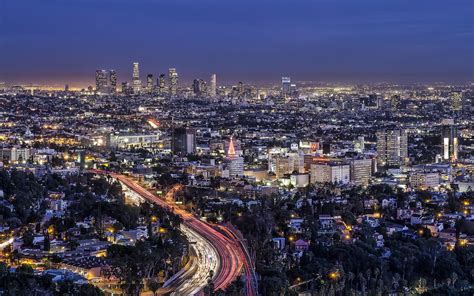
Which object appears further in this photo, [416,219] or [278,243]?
[416,219]

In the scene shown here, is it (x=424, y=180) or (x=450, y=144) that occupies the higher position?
(x=450, y=144)

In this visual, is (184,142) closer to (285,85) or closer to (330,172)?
(330,172)

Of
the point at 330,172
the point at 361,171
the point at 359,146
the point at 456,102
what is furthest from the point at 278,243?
the point at 456,102

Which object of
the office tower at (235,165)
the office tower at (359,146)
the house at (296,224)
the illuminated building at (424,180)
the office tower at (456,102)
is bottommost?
the house at (296,224)

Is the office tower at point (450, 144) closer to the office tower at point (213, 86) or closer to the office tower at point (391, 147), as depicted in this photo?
the office tower at point (391, 147)

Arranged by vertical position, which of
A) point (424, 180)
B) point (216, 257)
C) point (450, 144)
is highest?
point (450, 144)

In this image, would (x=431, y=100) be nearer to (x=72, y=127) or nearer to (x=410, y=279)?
(x=72, y=127)

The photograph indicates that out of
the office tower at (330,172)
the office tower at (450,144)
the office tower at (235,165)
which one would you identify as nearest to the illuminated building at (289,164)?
the office tower at (330,172)
